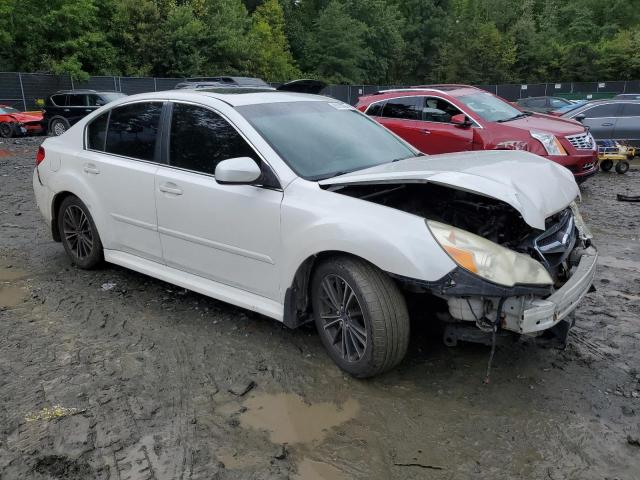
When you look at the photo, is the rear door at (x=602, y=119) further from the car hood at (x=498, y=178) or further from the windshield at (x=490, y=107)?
the car hood at (x=498, y=178)

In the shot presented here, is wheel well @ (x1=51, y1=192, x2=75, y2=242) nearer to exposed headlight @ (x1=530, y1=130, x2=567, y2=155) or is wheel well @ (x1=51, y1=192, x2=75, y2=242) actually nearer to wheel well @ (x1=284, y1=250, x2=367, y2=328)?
wheel well @ (x1=284, y1=250, x2=367, y2=328)

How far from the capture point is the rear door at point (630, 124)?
1408 centimetres

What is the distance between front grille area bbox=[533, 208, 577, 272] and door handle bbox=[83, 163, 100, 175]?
3.54m

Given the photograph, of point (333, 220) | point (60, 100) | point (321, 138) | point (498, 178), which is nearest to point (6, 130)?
point (60, 100)

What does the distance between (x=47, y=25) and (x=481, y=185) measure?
30.9m

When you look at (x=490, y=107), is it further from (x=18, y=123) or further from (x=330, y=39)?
(x=330, y=39)

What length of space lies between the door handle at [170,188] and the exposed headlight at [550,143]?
247 inches

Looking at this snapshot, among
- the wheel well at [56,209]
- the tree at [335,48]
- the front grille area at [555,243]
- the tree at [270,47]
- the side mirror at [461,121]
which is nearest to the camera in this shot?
the front grille area at [555,243]

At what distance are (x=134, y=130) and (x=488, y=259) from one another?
10.2 ft

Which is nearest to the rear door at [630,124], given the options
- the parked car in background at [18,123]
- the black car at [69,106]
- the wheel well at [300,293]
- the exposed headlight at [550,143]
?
the exposed headlight at [550,143]

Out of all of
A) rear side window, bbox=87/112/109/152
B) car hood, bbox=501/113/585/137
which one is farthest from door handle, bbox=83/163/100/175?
car hood, bbox=501/113/585/137

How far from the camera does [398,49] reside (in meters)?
53.9

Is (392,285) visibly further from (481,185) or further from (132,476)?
(132,476)

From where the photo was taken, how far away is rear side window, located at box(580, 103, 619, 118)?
14.3 metres
